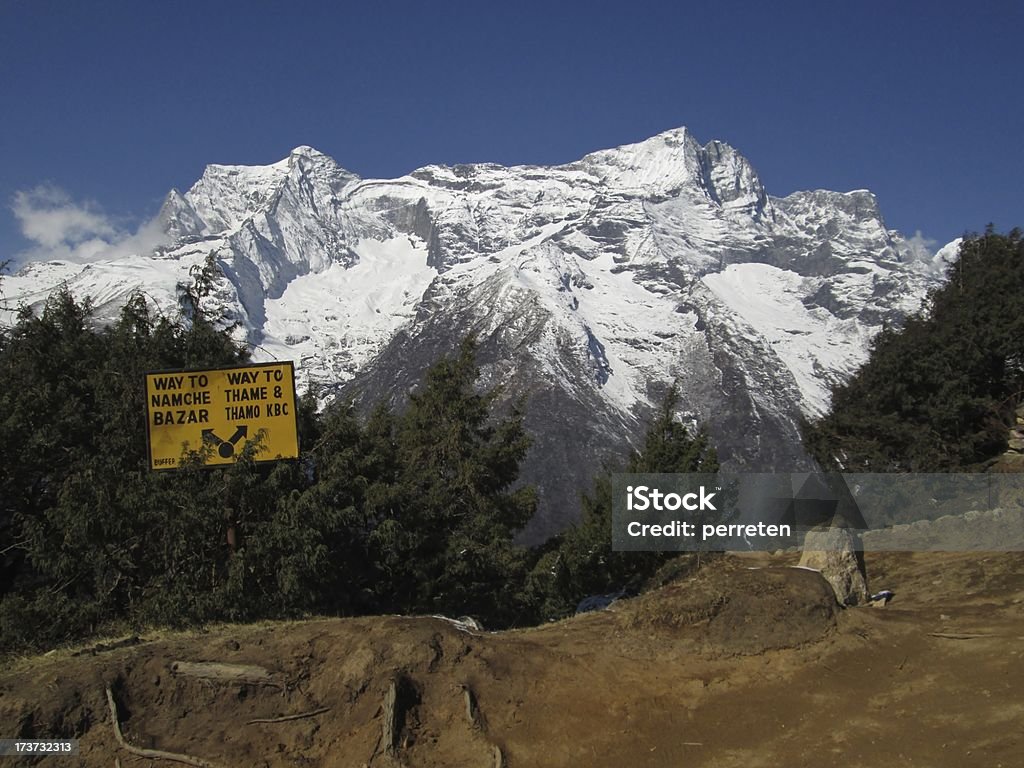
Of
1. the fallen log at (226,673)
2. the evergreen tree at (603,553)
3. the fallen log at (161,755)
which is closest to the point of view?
the fallen log at (161,755)

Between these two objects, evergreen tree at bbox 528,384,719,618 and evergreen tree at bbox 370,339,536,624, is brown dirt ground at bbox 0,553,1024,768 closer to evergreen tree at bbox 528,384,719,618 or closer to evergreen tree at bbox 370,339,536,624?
evergreen tree at bbox 370,339,536,624

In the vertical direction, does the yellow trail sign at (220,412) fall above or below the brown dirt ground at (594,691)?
above

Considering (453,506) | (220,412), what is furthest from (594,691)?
(453,506)

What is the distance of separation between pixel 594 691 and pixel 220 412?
29.8 feet

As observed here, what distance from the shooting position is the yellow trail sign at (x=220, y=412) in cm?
1558

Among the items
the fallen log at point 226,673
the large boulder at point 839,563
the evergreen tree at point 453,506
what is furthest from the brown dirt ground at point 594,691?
the evergreen tree at point 453,506

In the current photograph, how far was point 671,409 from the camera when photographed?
36.9m

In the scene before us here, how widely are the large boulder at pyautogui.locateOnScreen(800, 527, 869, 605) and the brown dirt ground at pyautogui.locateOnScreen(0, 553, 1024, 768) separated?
3864 millimetres

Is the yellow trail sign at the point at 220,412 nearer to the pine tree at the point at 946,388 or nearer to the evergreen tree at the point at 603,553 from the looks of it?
the evergreen tree at the point at 603,553

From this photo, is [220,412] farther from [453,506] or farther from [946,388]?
[946,388]

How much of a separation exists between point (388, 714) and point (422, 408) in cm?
2318

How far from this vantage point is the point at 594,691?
1048cm

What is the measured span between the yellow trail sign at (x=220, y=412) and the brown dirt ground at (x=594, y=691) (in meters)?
4.77

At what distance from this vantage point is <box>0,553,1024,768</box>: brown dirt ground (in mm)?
9234
